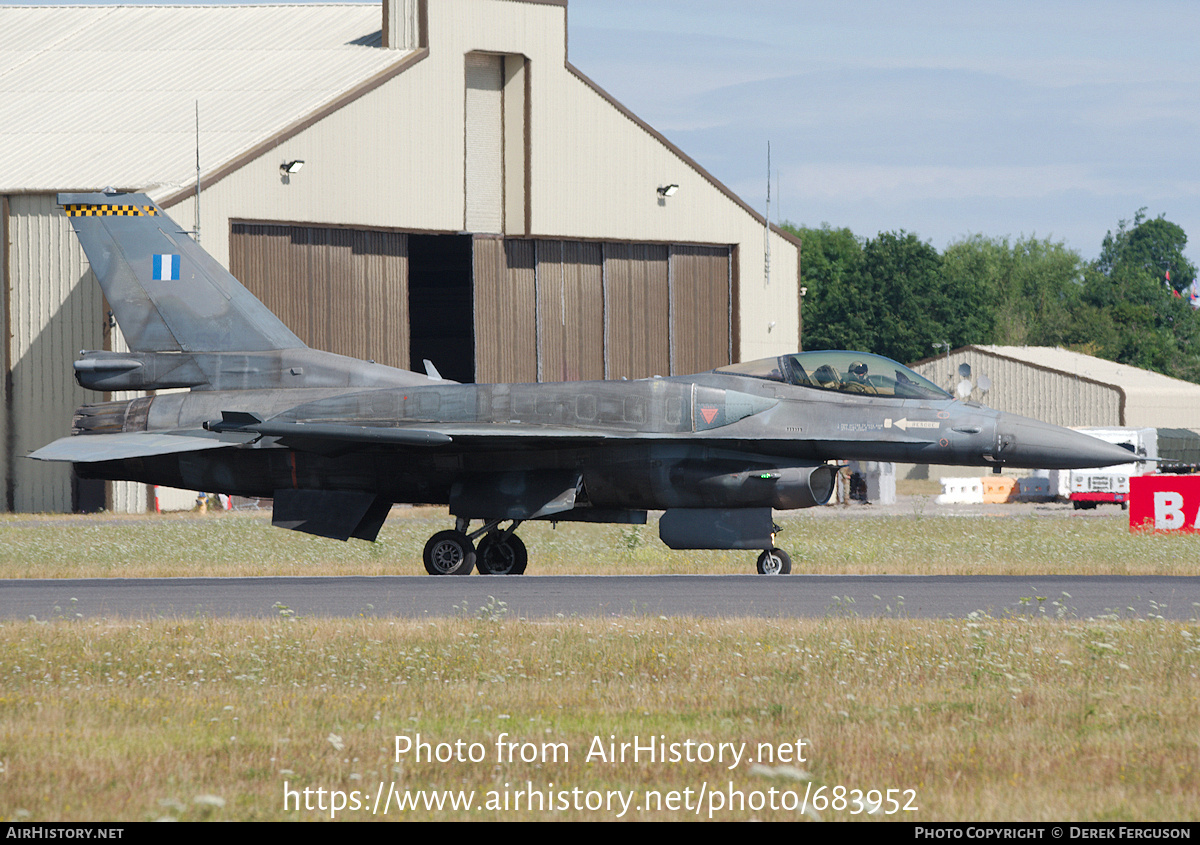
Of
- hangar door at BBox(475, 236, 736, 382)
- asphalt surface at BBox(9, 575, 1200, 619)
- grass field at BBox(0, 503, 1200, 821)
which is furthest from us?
hangar door at BBox(475, 236, 736, 382)

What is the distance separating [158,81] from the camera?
43.7 meters

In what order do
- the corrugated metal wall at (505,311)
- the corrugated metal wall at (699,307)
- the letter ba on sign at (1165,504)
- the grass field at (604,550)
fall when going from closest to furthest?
the grass field at (604,550) < the letter ba on sign at (1165,504) < the corrugated metal wall at (505,311) < the corrugated metal wall at (699,307)

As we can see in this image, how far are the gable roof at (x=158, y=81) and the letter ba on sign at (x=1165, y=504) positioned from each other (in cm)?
2407

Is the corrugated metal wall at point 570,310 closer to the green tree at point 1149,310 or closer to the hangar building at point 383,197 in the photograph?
the hangar building at point 383,197

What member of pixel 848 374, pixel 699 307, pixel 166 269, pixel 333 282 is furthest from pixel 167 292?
pixel 699 307

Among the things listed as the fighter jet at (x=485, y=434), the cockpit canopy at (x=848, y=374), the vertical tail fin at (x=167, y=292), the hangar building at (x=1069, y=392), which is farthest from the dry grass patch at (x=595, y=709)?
the hangar building at (x=1069, y=392)

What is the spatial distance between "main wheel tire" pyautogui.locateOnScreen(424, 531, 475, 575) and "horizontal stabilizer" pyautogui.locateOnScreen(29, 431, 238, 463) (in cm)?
319

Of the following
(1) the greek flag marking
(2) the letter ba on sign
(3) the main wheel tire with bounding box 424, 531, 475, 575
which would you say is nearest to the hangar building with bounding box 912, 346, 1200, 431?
(2) the letter ba on sign

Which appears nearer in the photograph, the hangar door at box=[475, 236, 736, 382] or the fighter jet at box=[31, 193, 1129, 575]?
the fighter jet at box=[31, 193, 1129, 575]

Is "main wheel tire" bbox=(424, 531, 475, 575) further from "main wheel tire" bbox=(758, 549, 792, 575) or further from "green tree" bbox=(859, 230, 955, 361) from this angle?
"green tree" bbox=(859, 230, 955, 361)

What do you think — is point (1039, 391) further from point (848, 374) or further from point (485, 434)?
point (485, 434)

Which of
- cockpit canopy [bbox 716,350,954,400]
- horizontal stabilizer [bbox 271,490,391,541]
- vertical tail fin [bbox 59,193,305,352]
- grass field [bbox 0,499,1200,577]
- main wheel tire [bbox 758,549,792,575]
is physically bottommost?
grass field [bbox 0,499,1200,577]

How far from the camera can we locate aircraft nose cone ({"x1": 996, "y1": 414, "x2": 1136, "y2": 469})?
18.2 meters

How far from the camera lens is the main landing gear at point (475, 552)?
19578 mm
